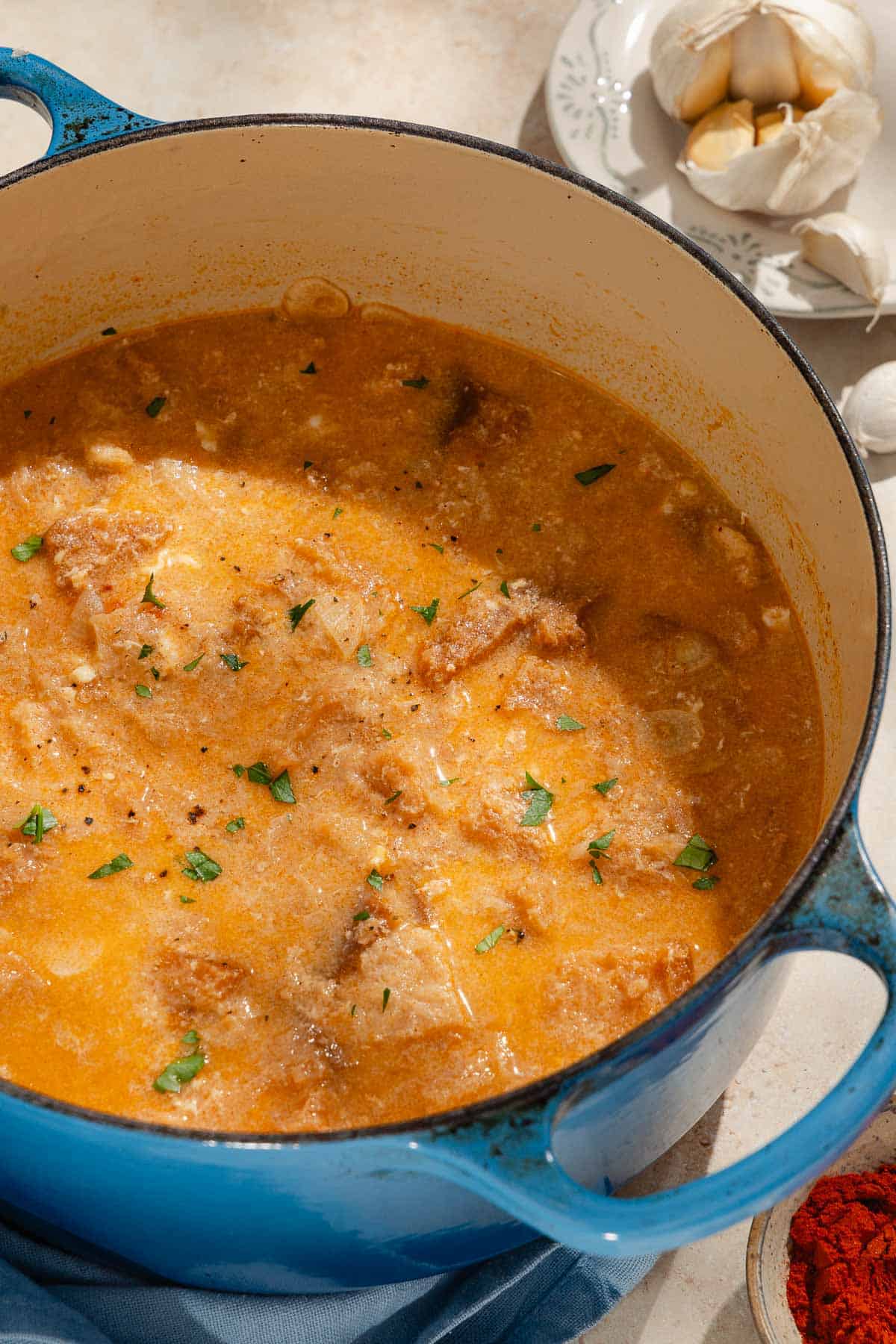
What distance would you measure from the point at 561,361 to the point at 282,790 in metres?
0.96

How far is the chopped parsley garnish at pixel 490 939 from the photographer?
1.98 metres

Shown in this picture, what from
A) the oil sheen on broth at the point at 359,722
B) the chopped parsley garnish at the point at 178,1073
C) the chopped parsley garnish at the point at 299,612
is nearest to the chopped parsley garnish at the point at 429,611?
the oil sheen on broth at the point at 359,722

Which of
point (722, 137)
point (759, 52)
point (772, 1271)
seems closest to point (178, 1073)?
point (772, 1271)

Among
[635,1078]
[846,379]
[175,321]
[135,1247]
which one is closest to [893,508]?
[846,379]

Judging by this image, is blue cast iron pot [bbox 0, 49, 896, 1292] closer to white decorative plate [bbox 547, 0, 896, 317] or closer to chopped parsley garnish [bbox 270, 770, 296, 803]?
white decorative plate [bbox 547, 0, 896, 317]

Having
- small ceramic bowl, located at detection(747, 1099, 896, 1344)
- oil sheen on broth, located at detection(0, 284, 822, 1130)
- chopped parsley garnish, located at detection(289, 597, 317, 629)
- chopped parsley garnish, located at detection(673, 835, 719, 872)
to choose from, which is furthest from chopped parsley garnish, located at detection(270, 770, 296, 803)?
small ceramic bowl, located at detection(747, 1099, 896, 1344)

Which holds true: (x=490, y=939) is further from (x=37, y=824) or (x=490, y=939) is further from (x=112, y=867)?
(x=37, y=824)

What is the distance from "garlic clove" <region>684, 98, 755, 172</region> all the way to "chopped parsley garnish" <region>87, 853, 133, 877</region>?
5.55 ft

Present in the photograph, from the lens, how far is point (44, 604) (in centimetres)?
227

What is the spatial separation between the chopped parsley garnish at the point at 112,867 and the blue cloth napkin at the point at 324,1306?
0.49 m

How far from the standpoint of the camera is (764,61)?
271cm

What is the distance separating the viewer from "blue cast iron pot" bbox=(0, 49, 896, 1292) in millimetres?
1427

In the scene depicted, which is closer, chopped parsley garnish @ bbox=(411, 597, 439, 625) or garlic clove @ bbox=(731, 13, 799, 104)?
chopped parsley garnish @ bbox=(411, 597, 439, 625)

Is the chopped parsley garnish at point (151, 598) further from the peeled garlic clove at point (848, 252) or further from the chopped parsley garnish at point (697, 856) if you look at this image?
the peeled garlic clove at point (848, 252)
